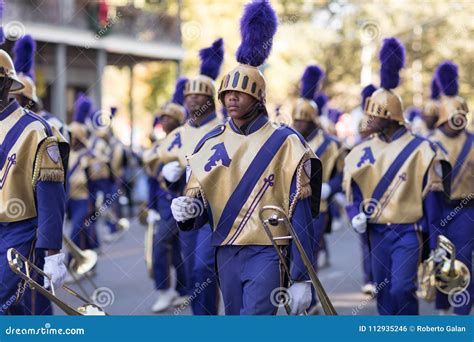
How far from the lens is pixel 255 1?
248 inches

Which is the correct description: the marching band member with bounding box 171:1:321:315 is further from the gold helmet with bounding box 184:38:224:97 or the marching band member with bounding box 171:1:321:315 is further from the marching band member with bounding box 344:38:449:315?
the gold helmet with bounding box 184:38:224:97

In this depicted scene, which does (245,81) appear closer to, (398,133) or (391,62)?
(398,133)

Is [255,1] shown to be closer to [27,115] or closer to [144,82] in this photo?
[27,115]

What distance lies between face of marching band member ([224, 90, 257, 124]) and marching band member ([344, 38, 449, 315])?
2.28 m

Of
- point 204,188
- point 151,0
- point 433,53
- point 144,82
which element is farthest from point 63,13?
point 204,188

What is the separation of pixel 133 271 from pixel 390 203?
5.70m

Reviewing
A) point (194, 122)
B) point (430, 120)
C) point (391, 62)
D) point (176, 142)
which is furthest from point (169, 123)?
point (430, 120)

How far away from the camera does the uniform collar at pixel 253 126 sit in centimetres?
604

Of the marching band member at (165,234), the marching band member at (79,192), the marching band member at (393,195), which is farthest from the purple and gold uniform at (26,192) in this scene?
the marching band member at (79,192)

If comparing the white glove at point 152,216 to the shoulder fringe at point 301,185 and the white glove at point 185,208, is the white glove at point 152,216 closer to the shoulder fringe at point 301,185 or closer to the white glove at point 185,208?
the white glove at point 185,208

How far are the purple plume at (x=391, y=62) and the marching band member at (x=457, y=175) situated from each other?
0.88 m

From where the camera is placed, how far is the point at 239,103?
6.01 metres

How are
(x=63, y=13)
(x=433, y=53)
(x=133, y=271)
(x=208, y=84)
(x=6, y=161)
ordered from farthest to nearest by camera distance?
(x=433, y=53)
(x=63, y=13)
(x=133, y=271)
(x=208, y=84)
(x=6, y=161)

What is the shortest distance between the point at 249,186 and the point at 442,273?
3.21 meters
